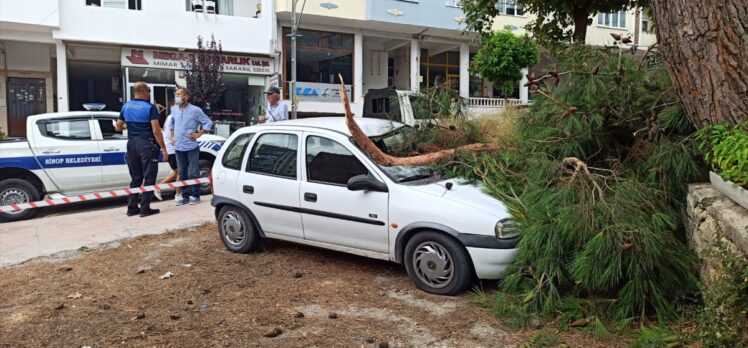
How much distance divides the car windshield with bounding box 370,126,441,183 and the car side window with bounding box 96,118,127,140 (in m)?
5.77

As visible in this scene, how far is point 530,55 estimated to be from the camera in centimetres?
2202

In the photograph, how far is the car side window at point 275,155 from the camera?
5.88 m

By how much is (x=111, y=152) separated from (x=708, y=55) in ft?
28.6

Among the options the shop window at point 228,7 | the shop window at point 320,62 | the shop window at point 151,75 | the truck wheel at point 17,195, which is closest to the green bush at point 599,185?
the truck wheel at point 17,195

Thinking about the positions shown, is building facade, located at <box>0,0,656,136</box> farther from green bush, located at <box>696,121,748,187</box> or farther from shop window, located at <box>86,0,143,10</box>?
green bush, located at <box>696,121,748,187</box>

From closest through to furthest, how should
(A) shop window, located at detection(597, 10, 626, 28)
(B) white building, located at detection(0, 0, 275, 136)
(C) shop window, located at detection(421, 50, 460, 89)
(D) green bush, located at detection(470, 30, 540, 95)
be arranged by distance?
(B) white building, located at detection(0, 0, 275, 136), (D) green bush, located at detection(470, 30, 540, 95), (C) shop window, located at detection(421, 50, 460, 89), (A) shop window, located at detection(597, 10, 626, 28)

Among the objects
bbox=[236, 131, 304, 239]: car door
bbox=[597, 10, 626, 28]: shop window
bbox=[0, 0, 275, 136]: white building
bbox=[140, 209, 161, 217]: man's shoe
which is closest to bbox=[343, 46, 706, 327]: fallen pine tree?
bbox=[236, 131, 304, 239]: car door

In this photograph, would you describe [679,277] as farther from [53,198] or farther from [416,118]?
[53,198]

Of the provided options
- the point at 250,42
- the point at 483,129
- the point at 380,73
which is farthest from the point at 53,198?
the point at 380,73

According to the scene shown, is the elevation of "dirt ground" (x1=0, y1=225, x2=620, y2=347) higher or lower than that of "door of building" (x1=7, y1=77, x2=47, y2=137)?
lower

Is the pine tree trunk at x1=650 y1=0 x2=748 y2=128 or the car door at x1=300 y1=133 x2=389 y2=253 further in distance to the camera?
the car door at x1=300 y1=133 x2=389 y2=253

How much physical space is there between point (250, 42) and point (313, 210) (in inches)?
668

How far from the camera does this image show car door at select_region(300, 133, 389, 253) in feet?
17.1

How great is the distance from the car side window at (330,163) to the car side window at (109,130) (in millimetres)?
5426
